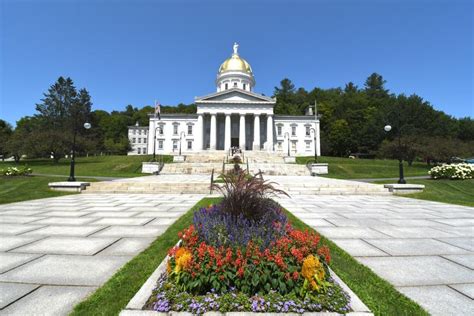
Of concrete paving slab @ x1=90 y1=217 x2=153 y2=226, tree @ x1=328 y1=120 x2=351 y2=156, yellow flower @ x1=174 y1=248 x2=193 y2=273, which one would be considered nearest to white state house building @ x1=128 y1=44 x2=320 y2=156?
tree @ x1=328 y1=120 x2=351 y2=156

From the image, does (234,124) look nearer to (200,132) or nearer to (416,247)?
(200,132)

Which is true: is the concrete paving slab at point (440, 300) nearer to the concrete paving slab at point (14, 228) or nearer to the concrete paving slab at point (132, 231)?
the concrete paving slab at point (132, 231)

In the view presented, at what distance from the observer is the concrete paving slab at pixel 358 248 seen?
14.2 feet

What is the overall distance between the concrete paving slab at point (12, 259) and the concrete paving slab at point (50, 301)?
1.15 m

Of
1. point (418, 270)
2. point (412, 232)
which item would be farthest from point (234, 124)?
point (418, 270)

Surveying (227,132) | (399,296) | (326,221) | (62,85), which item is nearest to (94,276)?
(399,296)

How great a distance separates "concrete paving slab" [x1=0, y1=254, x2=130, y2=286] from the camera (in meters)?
3.24

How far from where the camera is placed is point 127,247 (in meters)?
4.62

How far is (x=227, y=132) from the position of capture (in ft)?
180

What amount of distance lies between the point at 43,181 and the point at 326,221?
17768mm

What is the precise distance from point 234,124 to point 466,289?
57934mm

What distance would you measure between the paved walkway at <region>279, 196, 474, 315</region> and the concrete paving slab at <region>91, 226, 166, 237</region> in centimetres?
398

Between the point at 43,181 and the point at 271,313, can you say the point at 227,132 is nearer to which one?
the point at 43,181

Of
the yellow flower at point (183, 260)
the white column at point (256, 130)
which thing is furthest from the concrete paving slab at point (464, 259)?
the white column at point (256, 130)
